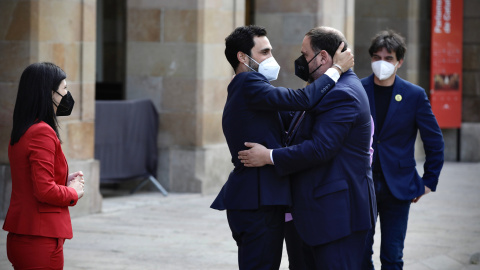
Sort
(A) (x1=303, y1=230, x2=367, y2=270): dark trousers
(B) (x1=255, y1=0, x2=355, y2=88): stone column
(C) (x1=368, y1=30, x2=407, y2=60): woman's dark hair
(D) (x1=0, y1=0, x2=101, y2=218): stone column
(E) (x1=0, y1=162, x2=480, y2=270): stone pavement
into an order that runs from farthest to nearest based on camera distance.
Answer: (B) (x1=255, y1=0, x2=355, y2=88): stone column → (D) (x1=0, y1=0, x2=101, y2=218): stone column → (E) (x1=0, y1=162, x2=480, y2=270): stone pavement → (C) (x1=368, y1=30, x2=407, y2=60): woman's dark hair → (A) (x1=303, y1=230, x2=367, y2=270): dark trousers

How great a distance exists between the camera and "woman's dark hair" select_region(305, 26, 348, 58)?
492cm

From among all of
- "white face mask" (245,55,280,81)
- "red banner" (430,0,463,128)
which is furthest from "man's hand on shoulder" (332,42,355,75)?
"red banner" (430,0,463,128)

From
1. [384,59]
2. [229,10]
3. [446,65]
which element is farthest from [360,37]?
[384,59]

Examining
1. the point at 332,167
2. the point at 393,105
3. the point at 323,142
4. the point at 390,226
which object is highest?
the point at 393,105

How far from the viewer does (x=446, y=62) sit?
16906mm

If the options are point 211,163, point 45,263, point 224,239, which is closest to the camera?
point 45,263

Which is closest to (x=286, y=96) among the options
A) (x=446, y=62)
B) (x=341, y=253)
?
(x=341, y=253)

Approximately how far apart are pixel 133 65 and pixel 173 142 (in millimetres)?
1167

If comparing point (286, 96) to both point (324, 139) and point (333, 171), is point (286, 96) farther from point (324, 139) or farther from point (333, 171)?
point (333, 171)

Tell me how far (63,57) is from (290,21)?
208 inches

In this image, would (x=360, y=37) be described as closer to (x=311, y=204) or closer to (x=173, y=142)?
(x=173, y=142)

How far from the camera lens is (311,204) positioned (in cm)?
480

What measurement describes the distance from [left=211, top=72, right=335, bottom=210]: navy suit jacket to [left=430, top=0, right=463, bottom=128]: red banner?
1233 cm

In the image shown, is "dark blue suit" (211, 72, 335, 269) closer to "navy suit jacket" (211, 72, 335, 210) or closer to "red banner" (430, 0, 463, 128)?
"navy suit jacket" (211, 72, 335, 210)
